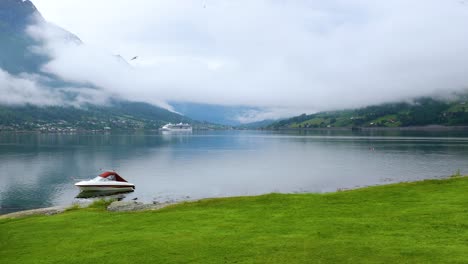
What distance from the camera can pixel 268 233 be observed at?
18828mm

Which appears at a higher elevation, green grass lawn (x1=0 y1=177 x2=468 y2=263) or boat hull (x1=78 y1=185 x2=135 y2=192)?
green grass lawn (x1=0 y1=177 x2=468 y2=263)

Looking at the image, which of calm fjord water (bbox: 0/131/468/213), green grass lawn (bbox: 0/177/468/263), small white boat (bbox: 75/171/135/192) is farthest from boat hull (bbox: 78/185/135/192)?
green grass lawn (bbox: 0/177/468/263)

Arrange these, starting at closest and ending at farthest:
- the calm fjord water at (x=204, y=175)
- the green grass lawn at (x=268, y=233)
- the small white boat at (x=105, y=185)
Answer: the green grass lawn at (x=268, y=233)
the calm fjord water at (x=204, y=175)
the small white boat at (x=105, y=185)

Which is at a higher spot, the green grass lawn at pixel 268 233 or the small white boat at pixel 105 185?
the green grass lawn at pixel 268 233

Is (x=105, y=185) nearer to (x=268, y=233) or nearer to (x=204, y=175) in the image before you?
(x=204, y=175)

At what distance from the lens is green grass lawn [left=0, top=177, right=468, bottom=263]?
1549 cm

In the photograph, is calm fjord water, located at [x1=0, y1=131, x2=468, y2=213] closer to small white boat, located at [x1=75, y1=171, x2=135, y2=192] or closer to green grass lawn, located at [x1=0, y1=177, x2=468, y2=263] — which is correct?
small white boat, located at [x1=75, y1=171, x2=135, y2=192]

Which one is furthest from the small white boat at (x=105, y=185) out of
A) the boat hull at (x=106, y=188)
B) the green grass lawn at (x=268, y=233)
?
the green grass lawn at (x=268, y=233)

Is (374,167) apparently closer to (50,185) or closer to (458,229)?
(50,185)

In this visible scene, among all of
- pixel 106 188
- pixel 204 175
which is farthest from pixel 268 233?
pixel 204 175

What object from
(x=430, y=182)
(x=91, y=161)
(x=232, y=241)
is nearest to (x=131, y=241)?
(x=232, y=241)

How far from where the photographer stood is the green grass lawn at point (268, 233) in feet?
50.8

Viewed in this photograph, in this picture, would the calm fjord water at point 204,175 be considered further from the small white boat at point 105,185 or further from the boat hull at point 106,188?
the small white boat at point 105,185

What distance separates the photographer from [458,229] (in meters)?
17.8
